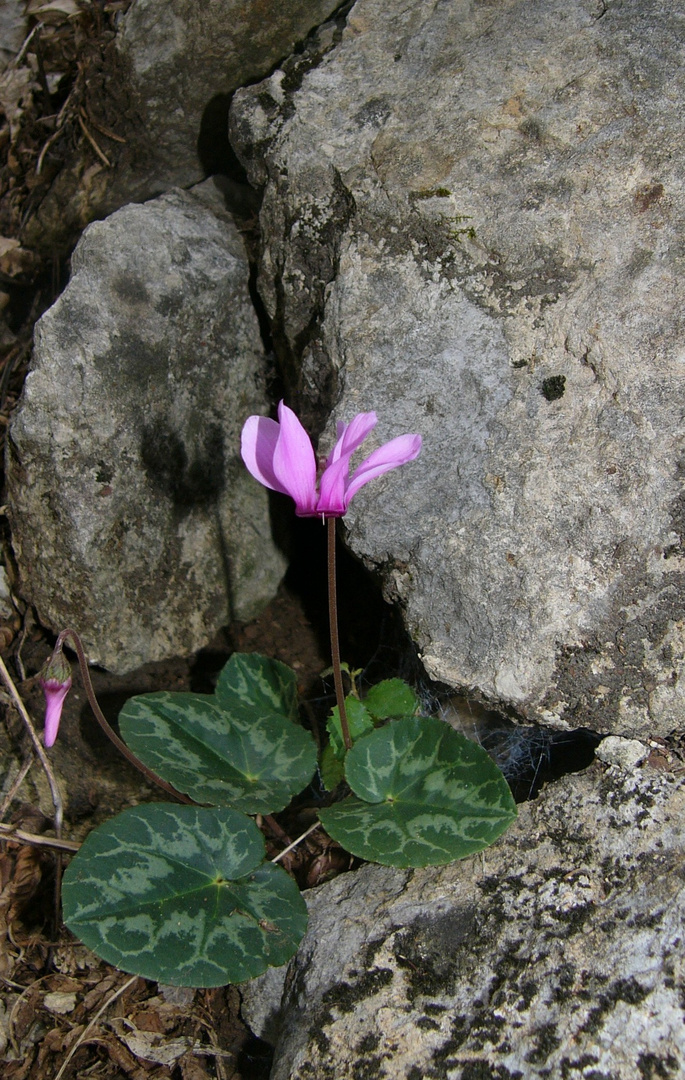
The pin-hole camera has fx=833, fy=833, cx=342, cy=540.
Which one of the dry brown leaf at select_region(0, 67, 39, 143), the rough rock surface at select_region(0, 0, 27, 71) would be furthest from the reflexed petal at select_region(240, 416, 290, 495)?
the rough rock surface at select_region(0, 0, 27, 71)

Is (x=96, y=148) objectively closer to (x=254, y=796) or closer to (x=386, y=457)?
(x=386, y=457)

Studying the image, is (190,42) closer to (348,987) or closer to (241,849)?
(241,849)

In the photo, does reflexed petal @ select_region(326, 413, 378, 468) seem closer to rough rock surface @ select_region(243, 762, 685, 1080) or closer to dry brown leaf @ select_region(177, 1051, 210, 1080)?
rough rock surface @ select_region(243, 762, 685, 1080)

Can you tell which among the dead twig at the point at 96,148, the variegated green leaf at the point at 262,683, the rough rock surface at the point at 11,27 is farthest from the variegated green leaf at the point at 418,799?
the rough rock surface at the point at 11,27

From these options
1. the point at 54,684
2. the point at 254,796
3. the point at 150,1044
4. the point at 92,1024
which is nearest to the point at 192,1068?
the point at 150,1044

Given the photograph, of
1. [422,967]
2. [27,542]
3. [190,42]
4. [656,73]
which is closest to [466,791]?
[422,967]

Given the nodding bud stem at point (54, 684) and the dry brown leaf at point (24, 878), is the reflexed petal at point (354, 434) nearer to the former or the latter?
the nodding bud stem at point (54, 684)
